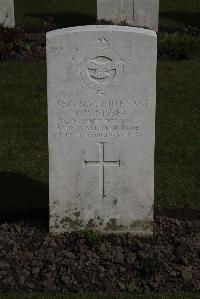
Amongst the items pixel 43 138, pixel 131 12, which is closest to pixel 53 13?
pixel 131 12

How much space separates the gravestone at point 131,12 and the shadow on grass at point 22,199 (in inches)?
325

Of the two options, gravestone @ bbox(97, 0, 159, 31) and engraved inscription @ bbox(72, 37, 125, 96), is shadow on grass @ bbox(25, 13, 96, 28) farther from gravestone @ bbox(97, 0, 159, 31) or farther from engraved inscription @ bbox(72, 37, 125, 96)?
engraved inscription @ bbox(72, 37, 125, 96)

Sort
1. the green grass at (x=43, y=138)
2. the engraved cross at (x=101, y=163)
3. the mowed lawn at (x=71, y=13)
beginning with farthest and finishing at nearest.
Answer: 1. the mowed lawn at (x=71, y=13)
2. the green grass at (x=43, y=138)
3. the engraved cross at (x=101, y=163)

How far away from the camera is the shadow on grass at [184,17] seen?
17397 mm

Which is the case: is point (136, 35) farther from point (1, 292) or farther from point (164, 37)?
point (164, 37)

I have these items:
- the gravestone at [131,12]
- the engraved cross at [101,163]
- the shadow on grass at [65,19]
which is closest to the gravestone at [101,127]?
the engraved cross at [101,163]

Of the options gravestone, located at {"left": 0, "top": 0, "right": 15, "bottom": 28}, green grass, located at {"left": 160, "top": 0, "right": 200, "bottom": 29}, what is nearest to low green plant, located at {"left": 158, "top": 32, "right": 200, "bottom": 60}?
green grass, located at {"left": 160, "top": 0, "right": 200, "bottom": 29}

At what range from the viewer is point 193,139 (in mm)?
9672

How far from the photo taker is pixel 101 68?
625 centimetres

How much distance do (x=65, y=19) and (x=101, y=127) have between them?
1168 centimetres

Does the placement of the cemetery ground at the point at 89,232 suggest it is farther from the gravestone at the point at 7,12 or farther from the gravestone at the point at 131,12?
the gravestone at the point at 131,12

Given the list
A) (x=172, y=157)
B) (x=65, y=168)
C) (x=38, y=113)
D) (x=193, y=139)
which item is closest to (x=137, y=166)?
(x=65, y=168)

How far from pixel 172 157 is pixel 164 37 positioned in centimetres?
566

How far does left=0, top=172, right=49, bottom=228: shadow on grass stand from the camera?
727 centimetres
